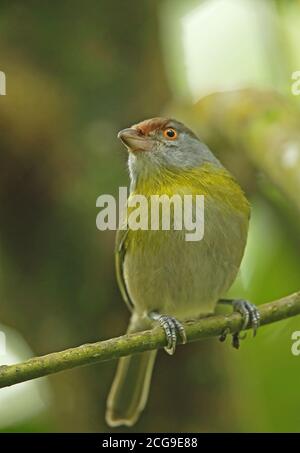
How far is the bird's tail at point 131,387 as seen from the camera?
312 centimetres

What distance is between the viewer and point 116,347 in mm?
1926

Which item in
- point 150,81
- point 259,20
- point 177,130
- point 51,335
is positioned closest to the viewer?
point 51,335

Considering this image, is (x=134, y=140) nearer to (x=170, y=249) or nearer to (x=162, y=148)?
(x=162, y=148)

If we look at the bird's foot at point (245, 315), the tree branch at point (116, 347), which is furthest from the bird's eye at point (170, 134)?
the tree branch at point (116, 347)

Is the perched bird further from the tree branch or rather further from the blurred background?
the tree branch

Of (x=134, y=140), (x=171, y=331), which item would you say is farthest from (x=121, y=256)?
(x=171, y=331)

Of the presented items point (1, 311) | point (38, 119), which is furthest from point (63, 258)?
point (38, 119)

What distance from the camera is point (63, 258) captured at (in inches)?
123

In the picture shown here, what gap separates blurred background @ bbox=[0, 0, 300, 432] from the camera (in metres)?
3.01

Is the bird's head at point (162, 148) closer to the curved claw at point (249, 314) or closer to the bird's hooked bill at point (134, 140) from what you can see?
the bird's hooked bill at point (134, 140)

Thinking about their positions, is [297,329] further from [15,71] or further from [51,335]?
[15,71]

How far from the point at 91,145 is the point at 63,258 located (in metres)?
0.51

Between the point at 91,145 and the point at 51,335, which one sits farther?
the point at 91,145

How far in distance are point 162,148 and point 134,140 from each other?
16 centimetres
